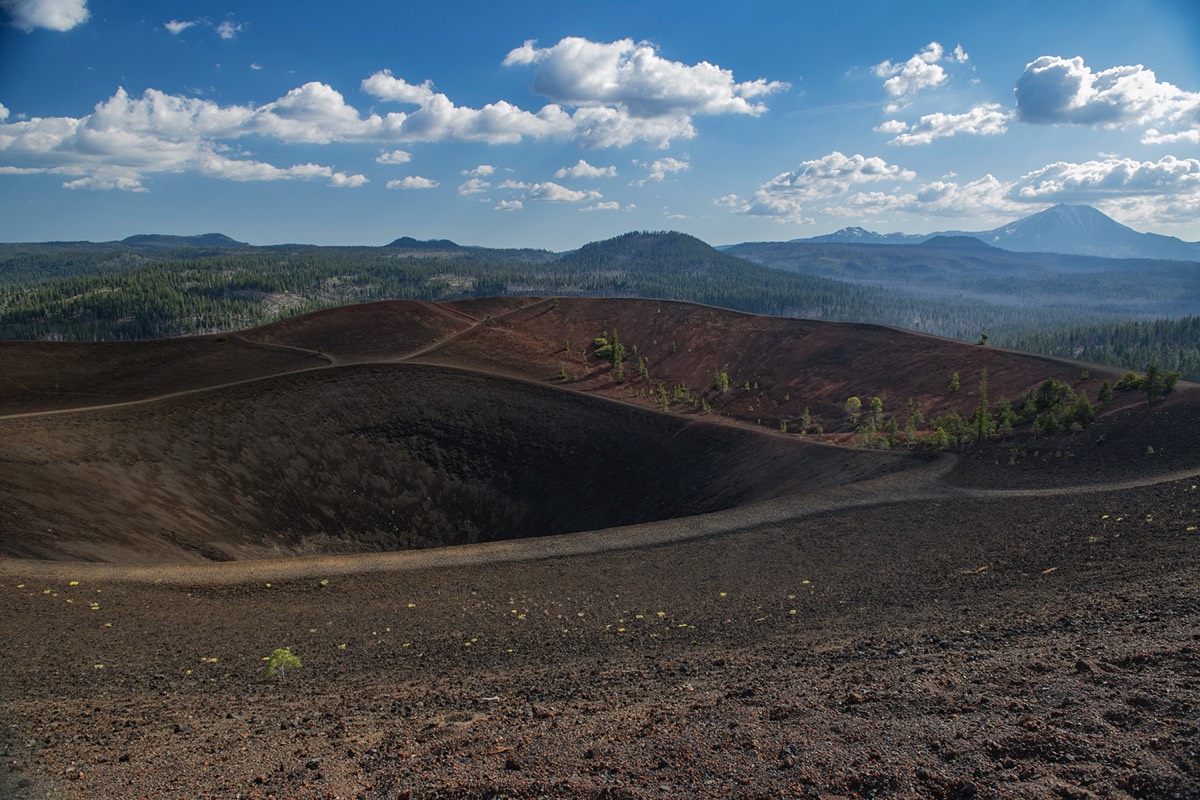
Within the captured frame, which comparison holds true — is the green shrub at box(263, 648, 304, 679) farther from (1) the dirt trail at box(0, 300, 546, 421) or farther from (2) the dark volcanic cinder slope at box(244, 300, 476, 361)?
(2) the dark volcanic cinder slope at box(244, 300, 476, 361)

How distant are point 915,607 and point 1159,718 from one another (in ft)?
25.9

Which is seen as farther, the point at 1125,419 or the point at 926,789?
the point at 1125,419

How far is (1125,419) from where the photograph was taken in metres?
34.9

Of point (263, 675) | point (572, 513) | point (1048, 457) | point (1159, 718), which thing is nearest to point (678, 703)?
point (1159, 718)

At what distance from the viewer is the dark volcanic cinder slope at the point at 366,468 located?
3281 centimetres

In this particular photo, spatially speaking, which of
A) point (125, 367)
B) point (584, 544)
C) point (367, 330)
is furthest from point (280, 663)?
point (367, 330)

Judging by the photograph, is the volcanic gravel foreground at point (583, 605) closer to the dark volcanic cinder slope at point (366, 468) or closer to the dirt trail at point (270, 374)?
the dark volcanic cinder slope at point (366, 468)

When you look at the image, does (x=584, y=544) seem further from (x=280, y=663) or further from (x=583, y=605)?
(x=280, y=663)

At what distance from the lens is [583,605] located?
2217 centimetres

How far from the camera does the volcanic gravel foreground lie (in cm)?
1184

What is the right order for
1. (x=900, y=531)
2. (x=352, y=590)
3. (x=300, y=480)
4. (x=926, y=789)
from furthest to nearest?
1. (x=300, y=480)
2. (x=900, y=531)
3. (x=352, y=590)
4. (x=926, y=789)

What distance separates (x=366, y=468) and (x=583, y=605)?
30.3 meters

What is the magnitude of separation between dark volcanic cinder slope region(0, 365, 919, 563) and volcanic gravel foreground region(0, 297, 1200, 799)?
25 centimetres

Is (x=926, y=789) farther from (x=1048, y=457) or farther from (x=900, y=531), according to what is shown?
(x=1048, y=457)
